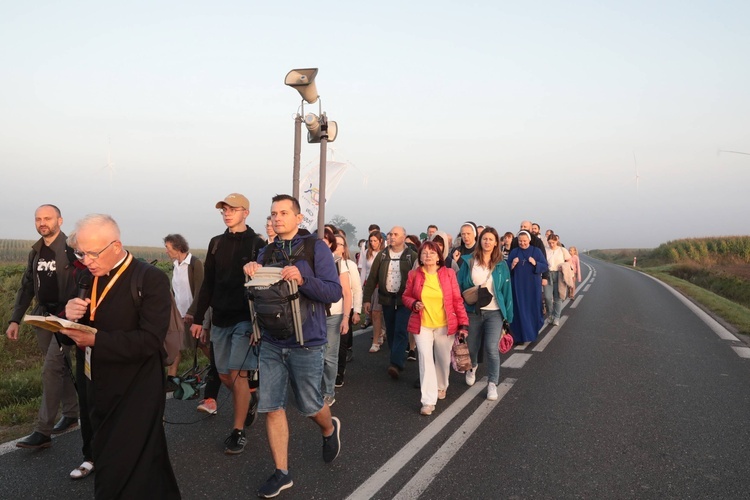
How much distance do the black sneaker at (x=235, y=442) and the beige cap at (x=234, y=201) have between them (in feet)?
5.86

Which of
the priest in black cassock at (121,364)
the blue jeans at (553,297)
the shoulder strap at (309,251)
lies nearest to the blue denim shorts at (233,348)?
the shoulder strap at (309,251)

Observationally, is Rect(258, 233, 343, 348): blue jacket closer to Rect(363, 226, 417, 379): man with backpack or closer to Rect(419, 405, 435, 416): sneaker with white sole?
Rect(419, 405, 435, 416): sneaker with white sole

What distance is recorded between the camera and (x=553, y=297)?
1228 cm

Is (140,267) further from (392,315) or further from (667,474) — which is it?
(392,315)

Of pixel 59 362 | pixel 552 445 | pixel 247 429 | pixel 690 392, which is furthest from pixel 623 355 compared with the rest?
pixel 59 362

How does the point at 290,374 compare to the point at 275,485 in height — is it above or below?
above

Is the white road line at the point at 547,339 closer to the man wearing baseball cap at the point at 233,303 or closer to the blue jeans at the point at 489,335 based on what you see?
the blue jeans at the point at 489,335

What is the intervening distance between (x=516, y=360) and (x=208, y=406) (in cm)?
451

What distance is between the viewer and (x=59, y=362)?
4.48m

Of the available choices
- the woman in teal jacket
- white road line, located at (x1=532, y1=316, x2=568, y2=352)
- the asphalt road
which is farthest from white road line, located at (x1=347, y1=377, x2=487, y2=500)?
white road line, located at (x1=532, y1=316, x2=568, y2=352)

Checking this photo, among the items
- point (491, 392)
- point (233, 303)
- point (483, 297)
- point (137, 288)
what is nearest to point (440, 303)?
point (483, 297)

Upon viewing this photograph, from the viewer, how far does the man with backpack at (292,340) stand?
12.1 feet

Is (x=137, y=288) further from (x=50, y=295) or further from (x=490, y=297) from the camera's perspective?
(x=490, y=297)

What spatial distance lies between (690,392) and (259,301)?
5184 millimetres
